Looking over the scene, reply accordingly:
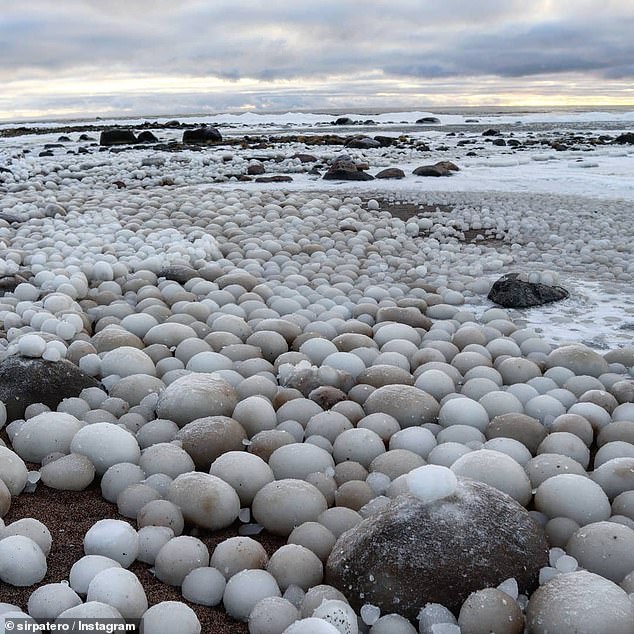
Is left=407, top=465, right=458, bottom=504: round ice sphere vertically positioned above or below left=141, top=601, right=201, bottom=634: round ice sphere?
above

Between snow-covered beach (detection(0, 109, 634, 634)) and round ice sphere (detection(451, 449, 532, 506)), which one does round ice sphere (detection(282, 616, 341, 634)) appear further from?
round ice sphere (detection(451, 449, 532, 506))

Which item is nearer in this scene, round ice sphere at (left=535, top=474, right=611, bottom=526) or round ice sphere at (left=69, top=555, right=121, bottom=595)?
round ice sphere at (left=69, top=555, right=121, bottom=595)

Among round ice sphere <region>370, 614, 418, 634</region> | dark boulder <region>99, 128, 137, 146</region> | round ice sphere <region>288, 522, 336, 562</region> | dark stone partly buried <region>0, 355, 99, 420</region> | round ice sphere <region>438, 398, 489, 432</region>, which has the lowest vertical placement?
round ice sphere <region>370, 614, 418, 634</region>

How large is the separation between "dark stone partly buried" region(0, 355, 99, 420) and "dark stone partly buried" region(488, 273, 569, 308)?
235cm

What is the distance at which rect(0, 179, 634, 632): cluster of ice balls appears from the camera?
1.85 metres

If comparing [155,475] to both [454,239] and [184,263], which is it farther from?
[454,239]

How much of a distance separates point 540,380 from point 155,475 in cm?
160

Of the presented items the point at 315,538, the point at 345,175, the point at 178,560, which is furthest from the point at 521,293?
the point at 345,175

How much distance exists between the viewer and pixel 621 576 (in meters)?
1.74

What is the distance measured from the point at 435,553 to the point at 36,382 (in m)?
1.68

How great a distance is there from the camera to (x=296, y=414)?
102 inches

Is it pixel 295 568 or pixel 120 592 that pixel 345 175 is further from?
pixel 120 592

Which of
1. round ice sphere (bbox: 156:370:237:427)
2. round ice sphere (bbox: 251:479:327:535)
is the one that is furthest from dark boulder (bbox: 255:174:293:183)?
round ice sphere (bbox: 251:479:327:535)

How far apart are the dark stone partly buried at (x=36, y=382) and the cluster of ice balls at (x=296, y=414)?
0.06 m
